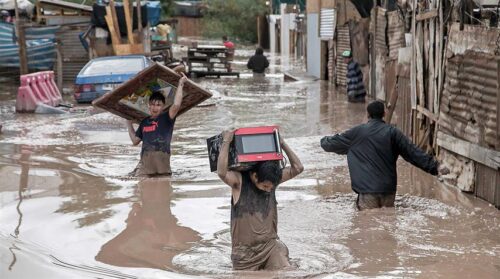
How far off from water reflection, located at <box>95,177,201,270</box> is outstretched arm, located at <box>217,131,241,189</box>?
1.01 metres

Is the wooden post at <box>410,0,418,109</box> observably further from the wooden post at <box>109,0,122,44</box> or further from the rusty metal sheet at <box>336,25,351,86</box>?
the wooden post at <box>109,0,122,44</box>

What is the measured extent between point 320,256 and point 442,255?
3.31ft

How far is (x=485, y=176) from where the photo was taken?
376 inches

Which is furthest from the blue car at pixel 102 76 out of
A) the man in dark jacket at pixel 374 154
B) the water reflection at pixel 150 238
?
the man in dark jacket at pixel 374 154

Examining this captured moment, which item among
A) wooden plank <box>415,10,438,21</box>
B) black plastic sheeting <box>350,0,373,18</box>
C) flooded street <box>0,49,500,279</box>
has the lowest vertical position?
flooded street <box>0,49,500,279</box>

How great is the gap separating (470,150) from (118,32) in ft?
64.8

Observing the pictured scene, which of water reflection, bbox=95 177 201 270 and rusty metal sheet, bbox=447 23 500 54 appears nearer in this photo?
water reflection, bbox=95 177 201 270

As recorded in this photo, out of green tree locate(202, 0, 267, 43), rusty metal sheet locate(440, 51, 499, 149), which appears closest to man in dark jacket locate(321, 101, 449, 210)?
rusty metal sheet locate(440, 51, 499, 149)

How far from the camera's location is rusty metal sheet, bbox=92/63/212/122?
11.0m

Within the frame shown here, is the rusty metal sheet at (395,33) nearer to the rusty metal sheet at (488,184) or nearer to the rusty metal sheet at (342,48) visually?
the rusty metal sheet at (488,184)

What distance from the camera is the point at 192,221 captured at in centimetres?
912

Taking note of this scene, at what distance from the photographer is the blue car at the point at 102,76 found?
68.4ft

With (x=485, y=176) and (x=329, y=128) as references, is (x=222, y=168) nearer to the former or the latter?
(x=485, y=176)

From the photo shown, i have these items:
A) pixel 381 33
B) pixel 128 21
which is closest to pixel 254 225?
pixel 381 33
